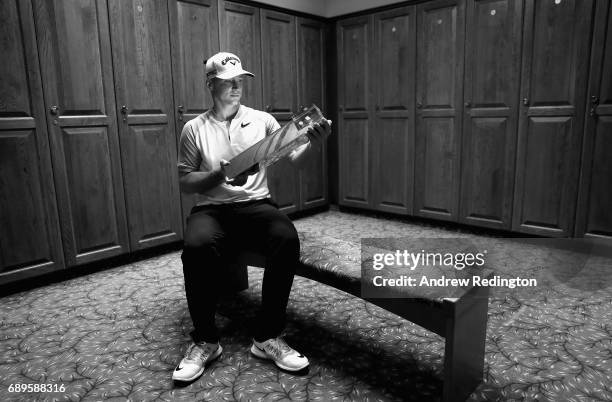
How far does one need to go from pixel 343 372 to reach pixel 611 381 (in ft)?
2.94

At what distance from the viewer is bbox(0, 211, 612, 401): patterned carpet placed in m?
1.42

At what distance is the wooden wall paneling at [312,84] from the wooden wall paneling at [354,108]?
0.15 m

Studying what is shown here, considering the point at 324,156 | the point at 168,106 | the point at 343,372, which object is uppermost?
the point at 168,106

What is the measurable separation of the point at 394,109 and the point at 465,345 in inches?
97.8

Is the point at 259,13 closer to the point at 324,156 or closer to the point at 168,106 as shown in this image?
the point at 168,106

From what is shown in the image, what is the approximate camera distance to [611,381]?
4.69ft

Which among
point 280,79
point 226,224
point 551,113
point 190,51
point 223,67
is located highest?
point 190,51

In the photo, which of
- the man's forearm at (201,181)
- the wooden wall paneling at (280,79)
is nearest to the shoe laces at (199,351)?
the man's forearm at (201,181)

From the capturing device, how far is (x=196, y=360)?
150 cm

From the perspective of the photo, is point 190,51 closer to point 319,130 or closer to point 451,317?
point 319,130

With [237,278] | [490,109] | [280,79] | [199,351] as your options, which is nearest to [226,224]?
[199,351]

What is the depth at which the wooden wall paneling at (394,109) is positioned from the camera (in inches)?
131

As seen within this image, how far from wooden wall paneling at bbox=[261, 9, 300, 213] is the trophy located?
1.64 metres

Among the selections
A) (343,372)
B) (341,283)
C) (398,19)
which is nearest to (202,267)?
(341,283)
